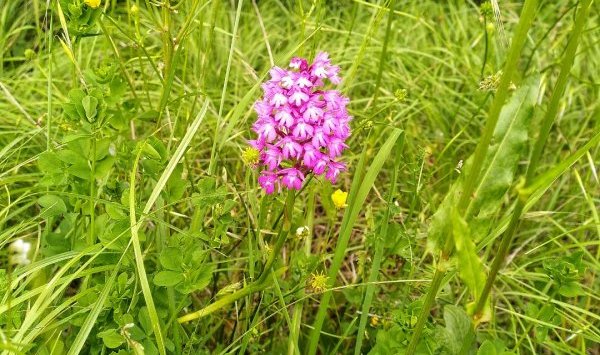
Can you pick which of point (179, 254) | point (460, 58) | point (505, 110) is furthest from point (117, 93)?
point (460, 58)

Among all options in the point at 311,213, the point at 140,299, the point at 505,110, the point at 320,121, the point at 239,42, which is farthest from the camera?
the point at 239,42

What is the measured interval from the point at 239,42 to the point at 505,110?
5.61ft

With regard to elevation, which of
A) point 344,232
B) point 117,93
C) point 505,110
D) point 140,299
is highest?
point 505,110

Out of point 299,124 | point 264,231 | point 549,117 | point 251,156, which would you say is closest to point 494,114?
point 549,117

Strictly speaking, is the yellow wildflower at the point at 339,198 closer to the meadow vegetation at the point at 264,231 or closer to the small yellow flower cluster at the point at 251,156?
the meadow vegetation at the point at 264,231

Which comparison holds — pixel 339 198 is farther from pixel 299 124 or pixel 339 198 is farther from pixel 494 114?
pixel 494 114

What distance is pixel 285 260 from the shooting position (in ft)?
5.35

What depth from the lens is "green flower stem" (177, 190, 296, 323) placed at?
3.92 feet

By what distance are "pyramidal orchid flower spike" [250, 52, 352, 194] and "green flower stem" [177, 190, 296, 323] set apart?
0.17 ft

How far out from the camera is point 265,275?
4.09ft

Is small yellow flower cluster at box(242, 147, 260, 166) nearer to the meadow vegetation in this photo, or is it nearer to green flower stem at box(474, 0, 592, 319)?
the meadow vegetation

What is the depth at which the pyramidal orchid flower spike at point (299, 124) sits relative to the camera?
1112mm

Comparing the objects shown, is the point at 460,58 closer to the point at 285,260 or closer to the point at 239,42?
the point at 239,42

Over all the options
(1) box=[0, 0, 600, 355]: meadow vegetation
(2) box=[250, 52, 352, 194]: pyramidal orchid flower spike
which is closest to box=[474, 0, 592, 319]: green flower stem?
(1) box=[0, 0, 600, 355]: meadow vegetation
